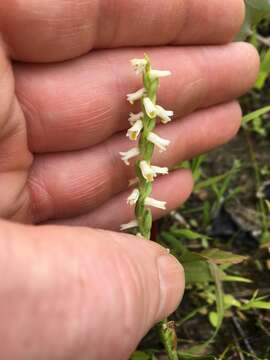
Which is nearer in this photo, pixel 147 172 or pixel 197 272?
pixel 147 172

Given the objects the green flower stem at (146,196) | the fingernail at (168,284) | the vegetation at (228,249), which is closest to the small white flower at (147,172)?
the green flower stem at (146,196)

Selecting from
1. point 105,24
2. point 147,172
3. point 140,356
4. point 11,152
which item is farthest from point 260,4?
point 140,356

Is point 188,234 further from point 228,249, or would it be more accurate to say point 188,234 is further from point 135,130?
point 135,130

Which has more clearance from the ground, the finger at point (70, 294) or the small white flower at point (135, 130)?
the small white flower at point (135, 130)

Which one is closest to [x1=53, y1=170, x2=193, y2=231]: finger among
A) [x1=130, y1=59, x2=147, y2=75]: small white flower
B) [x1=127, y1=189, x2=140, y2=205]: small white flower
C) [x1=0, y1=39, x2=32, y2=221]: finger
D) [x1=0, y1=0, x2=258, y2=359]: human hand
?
[x1=0, y1=0, x2=258, y2=359]: human hand

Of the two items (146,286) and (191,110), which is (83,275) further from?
(191,110)

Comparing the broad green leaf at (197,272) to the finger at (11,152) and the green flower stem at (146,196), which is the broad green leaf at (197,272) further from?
the finger at (11,152)
